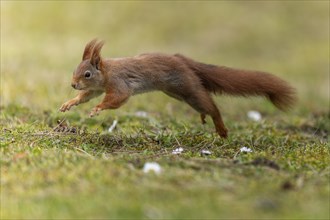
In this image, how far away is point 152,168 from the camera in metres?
4.08

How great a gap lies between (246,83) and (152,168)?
2.09 meters

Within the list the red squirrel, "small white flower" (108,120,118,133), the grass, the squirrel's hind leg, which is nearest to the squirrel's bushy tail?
the red squirrel

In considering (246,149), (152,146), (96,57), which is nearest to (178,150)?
(152,146)

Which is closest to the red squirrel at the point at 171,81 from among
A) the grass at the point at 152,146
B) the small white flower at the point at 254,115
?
the grass at the point at 152,146

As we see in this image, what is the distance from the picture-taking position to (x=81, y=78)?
5801mm

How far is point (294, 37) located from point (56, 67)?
6662 mm

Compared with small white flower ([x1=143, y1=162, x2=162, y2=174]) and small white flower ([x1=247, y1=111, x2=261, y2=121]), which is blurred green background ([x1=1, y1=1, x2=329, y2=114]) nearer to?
small white flower ([x1=247, y1=111, x2=261, y2=121])

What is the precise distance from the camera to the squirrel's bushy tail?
5.91 m

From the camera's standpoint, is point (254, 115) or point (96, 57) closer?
point (96, 57)

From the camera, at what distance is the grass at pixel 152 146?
3.51 m

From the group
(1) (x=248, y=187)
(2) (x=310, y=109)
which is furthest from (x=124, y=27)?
(1) (x=248, y=187)

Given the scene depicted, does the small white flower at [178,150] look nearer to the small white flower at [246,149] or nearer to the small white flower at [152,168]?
the small white flower at [246,149]

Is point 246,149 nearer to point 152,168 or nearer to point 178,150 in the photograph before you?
point 178,150

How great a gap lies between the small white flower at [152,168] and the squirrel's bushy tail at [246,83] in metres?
1.94
